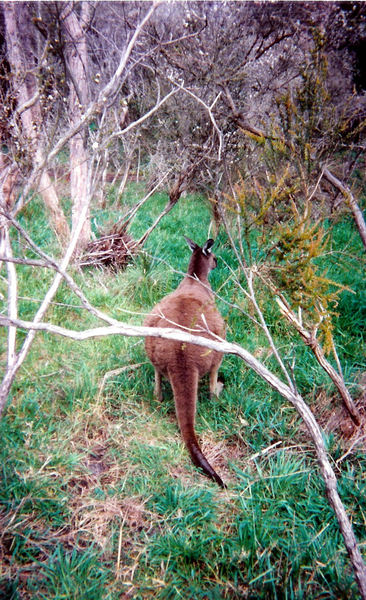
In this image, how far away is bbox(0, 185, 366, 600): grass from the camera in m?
1.80

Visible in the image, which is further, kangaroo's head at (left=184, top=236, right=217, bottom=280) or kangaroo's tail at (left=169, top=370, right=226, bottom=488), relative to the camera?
kangaroo's head at (left=184, top=236, right=217, bottom=280)

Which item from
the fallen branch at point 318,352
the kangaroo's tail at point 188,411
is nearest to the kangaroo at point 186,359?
the kangaroo's tail at point 188,411

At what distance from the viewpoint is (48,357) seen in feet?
10.9

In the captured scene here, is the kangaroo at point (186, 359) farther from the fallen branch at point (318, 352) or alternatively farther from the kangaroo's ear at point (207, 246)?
the kangaroo's ear at point (207, 246)

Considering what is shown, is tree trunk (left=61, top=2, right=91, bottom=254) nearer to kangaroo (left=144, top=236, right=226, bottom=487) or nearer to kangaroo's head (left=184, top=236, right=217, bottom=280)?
kangaroo's head (left=184, top=236, right=217, bottom=280)

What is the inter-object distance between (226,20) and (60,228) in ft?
12.5

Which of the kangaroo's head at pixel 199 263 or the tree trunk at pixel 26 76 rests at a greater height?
the tree trunk at pixel 26 76

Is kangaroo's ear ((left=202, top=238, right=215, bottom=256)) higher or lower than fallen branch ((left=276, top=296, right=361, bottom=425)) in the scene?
higher

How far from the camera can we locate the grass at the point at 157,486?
180cm

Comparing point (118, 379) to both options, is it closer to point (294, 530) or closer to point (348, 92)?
point (294, 530)

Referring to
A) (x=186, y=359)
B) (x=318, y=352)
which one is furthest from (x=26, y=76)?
(x=318, y=352)

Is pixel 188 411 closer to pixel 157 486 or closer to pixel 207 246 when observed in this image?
pixel 157 486

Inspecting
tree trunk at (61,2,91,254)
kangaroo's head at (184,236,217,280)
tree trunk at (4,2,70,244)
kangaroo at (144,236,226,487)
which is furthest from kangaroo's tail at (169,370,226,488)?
tree trunk at (4,2,70,244)

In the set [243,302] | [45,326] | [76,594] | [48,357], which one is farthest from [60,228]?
[76,594]
